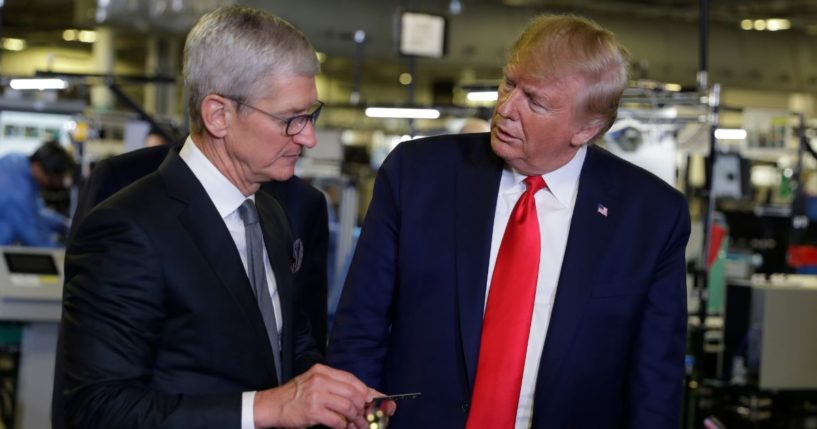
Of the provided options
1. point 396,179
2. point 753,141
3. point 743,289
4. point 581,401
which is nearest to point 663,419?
point 581,401

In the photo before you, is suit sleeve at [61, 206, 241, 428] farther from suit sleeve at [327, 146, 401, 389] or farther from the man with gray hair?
suit sleeve at [327, 146, 401, 389]

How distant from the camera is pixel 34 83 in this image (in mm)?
7844

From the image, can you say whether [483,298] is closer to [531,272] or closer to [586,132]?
[531,272]

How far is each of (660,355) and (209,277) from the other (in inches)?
33.8

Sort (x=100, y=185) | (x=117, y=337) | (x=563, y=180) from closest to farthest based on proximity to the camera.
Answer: (x=117, y=337)
(x=563, y=180)
(x=100, y=185)

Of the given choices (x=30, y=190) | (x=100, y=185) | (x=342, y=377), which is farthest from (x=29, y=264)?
(x=30, y=190)

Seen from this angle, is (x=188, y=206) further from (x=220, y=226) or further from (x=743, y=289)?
(x=743, y=289)

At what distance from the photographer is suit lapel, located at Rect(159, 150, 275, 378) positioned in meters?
1.80

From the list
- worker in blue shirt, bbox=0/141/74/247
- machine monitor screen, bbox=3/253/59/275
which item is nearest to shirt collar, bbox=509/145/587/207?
machine monitor screen, bbox=3/253/59/275

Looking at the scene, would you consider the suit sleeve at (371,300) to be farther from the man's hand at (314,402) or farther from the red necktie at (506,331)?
the man's hand at (314,402)

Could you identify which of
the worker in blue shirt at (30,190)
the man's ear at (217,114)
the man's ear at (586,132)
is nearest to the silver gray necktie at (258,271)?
the man's ear at (217,114)

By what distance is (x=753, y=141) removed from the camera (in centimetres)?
858

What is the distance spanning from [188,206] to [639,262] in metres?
0.84

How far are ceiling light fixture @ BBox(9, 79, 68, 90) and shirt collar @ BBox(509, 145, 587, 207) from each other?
5.98 m
